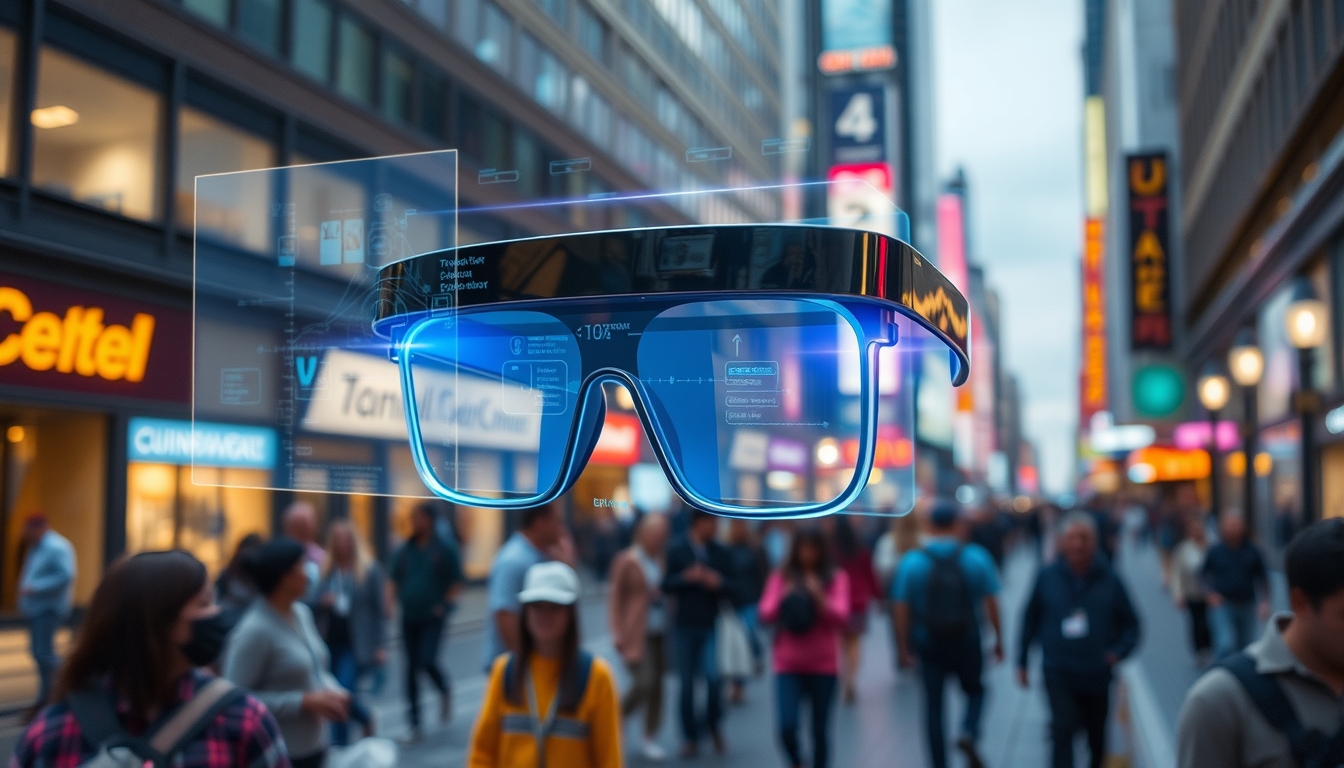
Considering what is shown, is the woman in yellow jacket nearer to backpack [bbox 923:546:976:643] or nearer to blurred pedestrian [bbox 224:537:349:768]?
blurred pedestrian [bbox 224:537:349:768]

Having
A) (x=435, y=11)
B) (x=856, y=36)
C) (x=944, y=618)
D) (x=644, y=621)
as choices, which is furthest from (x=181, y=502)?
(x=856, y=36)

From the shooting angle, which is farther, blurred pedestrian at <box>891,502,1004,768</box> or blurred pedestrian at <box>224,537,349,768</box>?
blurred pedestrian at <box>891,502,1004,768</box>

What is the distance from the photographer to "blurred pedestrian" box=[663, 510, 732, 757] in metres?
8.72

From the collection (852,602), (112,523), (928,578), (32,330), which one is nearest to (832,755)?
(928,578)

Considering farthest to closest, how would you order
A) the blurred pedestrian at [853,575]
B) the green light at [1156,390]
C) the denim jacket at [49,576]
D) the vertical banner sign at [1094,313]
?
the vertical banner sign at [1094,313]
the green light at [1156,390]
the blurred pedestrian at [853,575]
the denim jacket at [49,576]

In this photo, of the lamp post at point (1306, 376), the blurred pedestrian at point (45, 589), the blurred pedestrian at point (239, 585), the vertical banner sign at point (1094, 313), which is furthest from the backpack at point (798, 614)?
the vertical banner sign at point (1094, 313)

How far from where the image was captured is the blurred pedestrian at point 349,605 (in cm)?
852

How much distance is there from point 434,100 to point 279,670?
243 cm

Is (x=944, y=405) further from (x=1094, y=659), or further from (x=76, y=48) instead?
(x=1094, y=659)

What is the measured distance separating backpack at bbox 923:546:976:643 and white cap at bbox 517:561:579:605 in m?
3.94

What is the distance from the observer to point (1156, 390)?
36781mm

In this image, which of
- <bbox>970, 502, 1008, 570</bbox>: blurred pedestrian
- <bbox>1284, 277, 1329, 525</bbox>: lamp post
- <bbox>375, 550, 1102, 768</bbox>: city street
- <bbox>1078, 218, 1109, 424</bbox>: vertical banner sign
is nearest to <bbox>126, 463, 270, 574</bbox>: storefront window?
<bbox>375, 550, 1102, 768</bbox>: city street

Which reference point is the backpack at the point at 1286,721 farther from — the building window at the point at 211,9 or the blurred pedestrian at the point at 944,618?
the blurred pedestrian at the point at 944,618

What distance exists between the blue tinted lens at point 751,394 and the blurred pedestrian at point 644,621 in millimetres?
6338
